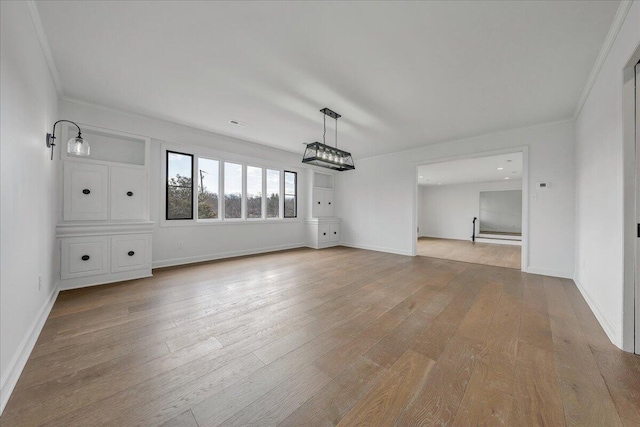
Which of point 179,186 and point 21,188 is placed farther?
point 179,186

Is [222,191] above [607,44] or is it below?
below

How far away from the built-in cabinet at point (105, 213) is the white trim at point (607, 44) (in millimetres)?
5825

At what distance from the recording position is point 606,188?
7.66ft

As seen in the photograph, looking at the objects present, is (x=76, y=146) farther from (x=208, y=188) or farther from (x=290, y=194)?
(x=290, y=194)

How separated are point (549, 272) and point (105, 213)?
7.39 meters

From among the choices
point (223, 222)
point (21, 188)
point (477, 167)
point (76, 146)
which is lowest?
point (223, 222)

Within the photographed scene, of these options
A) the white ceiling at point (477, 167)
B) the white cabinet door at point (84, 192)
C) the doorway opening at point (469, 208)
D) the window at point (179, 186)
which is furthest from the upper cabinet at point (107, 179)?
the doorway opening at point (469, 208)

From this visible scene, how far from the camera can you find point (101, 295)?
301cm

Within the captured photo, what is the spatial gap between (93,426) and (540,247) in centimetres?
589

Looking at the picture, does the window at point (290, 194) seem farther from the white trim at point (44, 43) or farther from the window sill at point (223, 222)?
the white trim at point (44, 43)

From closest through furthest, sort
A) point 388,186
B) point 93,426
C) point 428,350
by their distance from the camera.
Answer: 1. point 93,426
2. point 428,350
3. point 388,186

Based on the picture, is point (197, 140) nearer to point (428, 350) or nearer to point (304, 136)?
point (304, 136)

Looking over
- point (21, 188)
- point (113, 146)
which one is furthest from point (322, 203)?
point (21, 188)

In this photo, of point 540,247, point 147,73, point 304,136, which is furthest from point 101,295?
point 540,247
